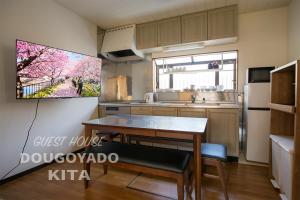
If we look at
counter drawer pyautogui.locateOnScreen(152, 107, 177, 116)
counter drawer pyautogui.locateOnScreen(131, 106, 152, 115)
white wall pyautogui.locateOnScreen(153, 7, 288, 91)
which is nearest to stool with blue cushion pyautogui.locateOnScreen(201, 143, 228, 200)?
counter drawer pyautogui.locateOnScreen(152, 107, 177, 116)

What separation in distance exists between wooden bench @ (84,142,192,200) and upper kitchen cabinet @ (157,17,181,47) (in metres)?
2.14

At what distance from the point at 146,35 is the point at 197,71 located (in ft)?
4.18

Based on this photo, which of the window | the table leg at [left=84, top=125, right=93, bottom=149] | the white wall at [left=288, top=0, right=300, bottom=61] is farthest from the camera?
the window

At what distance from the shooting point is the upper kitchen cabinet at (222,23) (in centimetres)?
276

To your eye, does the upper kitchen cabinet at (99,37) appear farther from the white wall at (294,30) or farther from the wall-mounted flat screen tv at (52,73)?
the white wall at (294,30)

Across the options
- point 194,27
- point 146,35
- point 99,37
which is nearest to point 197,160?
point 194,27

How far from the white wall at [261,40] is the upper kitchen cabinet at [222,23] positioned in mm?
388

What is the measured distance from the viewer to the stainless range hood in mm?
3469

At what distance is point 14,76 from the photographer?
7.08ft

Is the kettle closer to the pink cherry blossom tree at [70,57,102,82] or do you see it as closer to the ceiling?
the pink cherry blossom tree at [70,57,102,82]

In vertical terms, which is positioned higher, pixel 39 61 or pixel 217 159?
pixel 39 61

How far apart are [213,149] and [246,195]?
0.62 metres

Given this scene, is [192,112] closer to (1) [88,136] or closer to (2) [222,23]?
(2) [222,23]

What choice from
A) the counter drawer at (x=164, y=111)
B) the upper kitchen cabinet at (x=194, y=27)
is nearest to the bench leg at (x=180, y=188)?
the counter drawer at (x=164, y=111)
